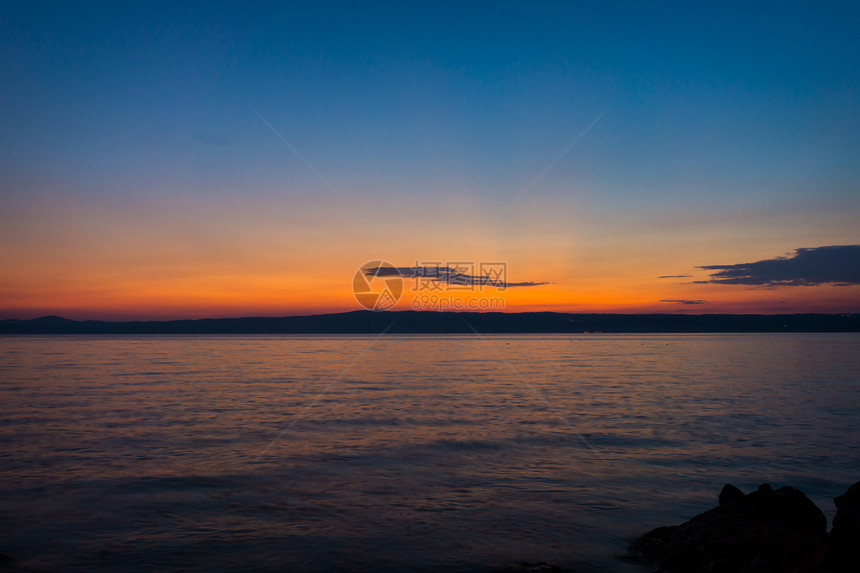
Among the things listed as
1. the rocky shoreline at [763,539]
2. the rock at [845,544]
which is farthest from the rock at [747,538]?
the rock at [845,544]

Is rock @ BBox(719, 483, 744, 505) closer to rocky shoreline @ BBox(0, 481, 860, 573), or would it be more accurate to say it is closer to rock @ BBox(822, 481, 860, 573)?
rocky shoreline @ BBox(0, 481, 860, 573)

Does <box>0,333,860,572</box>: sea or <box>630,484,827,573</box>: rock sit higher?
<box>630,484,827,573</box>: rock

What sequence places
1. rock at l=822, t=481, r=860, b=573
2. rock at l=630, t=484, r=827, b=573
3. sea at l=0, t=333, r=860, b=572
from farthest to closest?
sea at l=0, t=333, r=860, b=572, rock at l=822, t=481, r=860, b=573, rock at l=630, t=484, r=827, b=573

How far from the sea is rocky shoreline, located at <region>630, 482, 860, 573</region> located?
2.68 feet

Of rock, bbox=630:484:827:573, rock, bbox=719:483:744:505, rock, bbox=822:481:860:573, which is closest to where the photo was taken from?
rock, bbox=630:484:827:573

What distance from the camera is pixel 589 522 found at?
1080cm

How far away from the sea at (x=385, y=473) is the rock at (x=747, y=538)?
0.70 metres

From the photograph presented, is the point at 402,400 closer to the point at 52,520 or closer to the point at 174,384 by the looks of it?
the point at 174,384

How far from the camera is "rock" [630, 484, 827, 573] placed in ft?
22.9

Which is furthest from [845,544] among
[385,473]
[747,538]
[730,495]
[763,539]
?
[385,473]

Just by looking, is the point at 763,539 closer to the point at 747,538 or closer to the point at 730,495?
the point at 747,538

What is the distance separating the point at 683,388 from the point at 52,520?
32.7 m

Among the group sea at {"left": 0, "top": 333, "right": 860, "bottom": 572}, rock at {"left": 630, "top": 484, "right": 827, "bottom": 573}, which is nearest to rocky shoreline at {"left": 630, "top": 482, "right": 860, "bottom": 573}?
rock at {"left": 630, "top": 484, "right": 827, "bottom": 573}

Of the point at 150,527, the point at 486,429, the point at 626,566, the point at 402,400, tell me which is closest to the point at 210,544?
the point at 150,527
